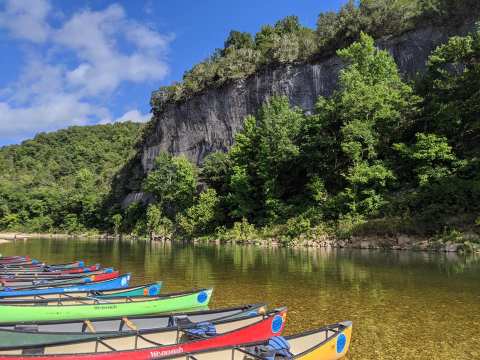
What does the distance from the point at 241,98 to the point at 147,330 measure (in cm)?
6703

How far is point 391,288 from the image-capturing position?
18.8m

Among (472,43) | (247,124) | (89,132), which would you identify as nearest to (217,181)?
(247,124)

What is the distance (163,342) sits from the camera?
928cm

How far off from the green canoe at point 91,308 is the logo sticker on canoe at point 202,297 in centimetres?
36

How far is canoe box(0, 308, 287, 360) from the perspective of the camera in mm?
7582

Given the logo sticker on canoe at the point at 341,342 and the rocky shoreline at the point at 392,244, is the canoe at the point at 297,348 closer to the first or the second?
the logo sticker on canoe at the point at 341,342

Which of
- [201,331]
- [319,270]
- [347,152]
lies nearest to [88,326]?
[201,331]

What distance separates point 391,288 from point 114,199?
91456 millimetres

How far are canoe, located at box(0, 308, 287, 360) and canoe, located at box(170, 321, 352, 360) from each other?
359mm

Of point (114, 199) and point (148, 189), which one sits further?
point (114, 199)

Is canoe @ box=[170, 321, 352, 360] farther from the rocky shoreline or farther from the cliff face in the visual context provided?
the cliff face

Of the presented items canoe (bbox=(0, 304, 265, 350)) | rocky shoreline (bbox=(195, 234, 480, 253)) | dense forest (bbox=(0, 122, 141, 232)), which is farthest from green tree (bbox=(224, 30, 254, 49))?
canoe (bbox=(0, 304, 265, 350))

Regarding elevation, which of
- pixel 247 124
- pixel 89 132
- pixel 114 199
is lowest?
pixel 114 199

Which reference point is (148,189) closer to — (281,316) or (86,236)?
(86,236)
